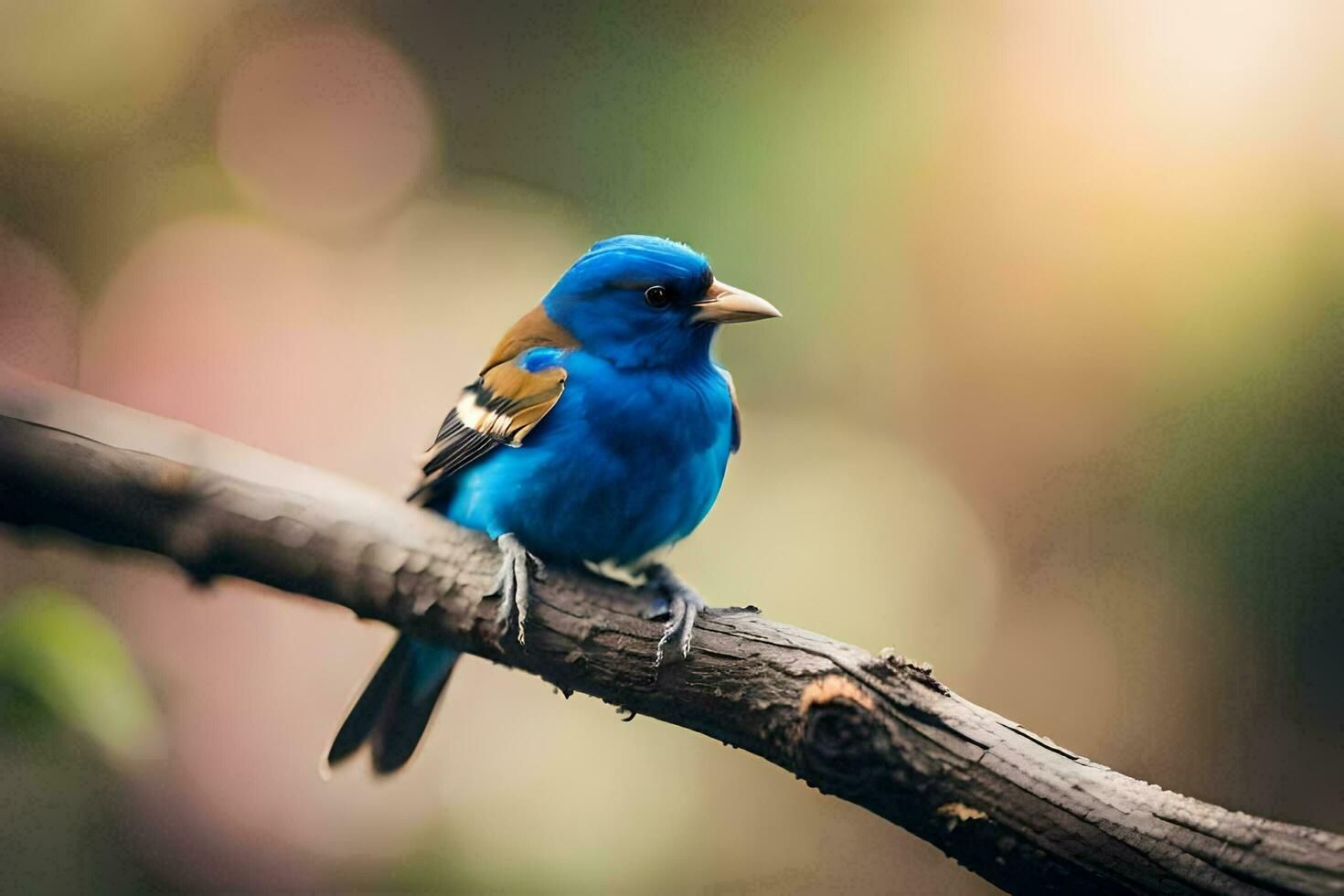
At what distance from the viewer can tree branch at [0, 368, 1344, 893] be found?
1146mm

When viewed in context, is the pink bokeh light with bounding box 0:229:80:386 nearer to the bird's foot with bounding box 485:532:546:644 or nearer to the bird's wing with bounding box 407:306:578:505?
the bird's wing with bounding box 407:306:578:505

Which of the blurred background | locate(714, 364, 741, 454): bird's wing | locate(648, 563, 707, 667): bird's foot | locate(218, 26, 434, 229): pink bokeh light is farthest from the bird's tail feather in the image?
locate(218, 26, 434, 229): pink bokeh light

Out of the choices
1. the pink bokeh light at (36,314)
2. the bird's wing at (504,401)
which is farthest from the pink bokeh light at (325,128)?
the bird's wing at (504,401)

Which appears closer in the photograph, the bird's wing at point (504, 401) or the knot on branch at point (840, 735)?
the knot on branch at point (840, 735)

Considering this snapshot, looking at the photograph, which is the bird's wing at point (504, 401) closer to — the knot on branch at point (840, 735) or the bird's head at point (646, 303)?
the bird's head at point (646, 303)

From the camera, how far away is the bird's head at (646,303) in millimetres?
1558

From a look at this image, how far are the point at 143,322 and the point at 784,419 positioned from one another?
3.98ft

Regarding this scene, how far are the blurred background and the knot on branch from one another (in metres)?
0.82

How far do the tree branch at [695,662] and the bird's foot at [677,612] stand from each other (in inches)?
0.7

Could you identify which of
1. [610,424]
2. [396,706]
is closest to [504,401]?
[610,424]

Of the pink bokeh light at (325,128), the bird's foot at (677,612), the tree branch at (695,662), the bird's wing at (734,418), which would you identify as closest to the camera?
the tree branch at (695,662)

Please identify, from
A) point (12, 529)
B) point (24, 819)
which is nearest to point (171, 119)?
point (12, 529)

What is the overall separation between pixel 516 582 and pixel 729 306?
18.5 inches

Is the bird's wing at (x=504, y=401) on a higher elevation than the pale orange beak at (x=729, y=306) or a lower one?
lower
